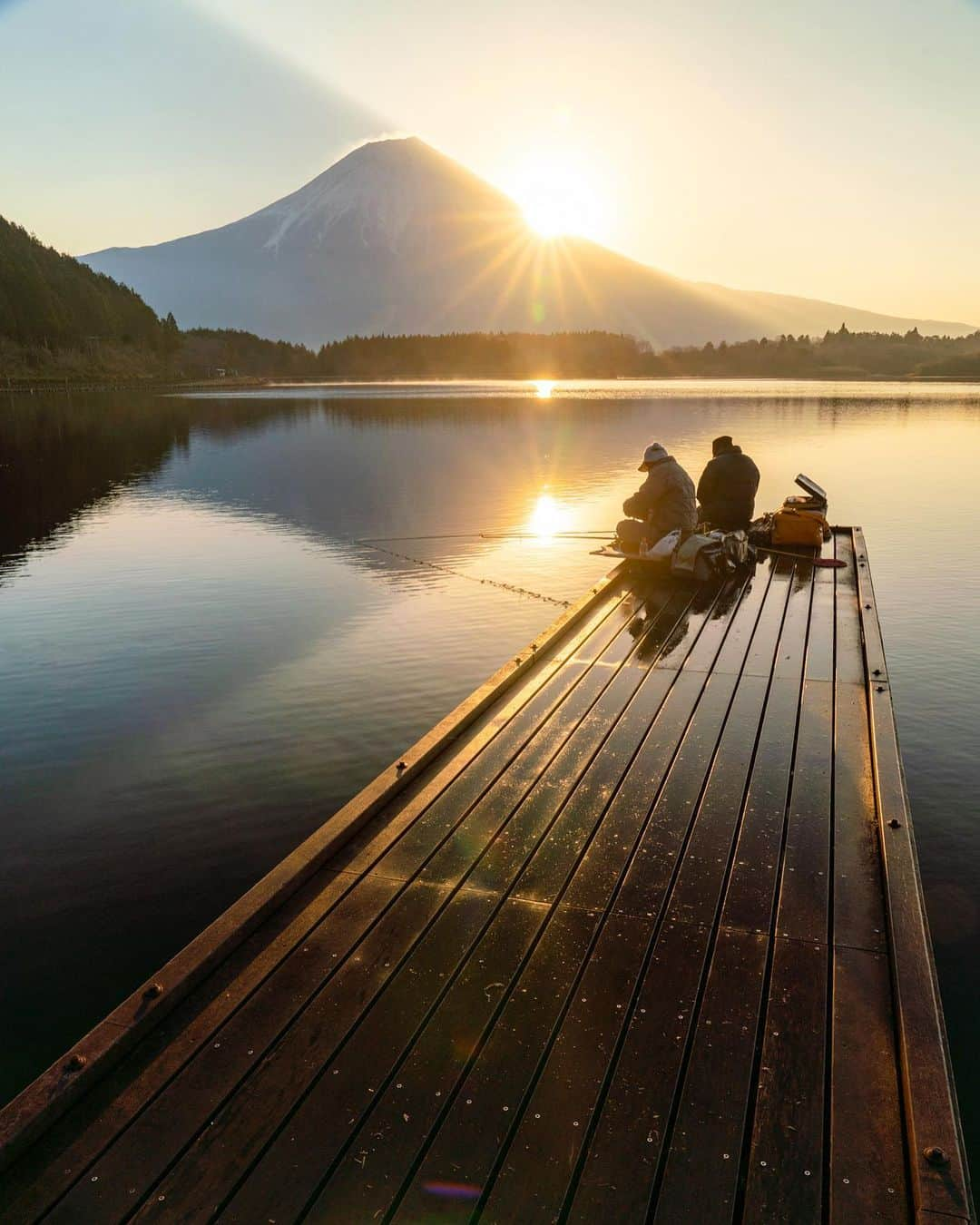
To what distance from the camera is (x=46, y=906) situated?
252 inches

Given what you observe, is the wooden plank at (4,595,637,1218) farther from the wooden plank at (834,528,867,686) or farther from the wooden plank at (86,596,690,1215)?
the wooden plank at (834,528,867,686)

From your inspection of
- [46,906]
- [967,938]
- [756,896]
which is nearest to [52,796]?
[46,906]

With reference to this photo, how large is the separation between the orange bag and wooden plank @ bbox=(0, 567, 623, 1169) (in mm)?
10346

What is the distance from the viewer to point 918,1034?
3627mm

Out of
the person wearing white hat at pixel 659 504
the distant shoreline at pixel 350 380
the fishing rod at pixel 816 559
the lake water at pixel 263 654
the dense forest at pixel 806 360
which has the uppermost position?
the dense forest at pixel 806 360

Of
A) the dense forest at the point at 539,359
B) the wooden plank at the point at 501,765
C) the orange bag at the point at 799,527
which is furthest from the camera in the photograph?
the dense forest at the point at 539,359

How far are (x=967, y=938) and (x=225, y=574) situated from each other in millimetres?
14592

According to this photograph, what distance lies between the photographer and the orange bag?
49.1 ft

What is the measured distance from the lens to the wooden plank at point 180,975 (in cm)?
335

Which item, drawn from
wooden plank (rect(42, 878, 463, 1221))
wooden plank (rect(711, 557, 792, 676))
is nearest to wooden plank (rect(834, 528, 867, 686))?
wooden plank (rect(711, 557, 792, 676))

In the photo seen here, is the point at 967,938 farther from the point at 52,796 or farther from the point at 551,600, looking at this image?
the point at 551,600

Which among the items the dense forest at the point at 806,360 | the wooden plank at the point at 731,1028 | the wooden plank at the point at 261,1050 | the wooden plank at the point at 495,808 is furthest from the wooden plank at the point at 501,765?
the dense forest at the point at 806,360

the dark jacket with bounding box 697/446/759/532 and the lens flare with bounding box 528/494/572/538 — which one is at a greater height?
the dark jacket with bounding box 697/446/759/532

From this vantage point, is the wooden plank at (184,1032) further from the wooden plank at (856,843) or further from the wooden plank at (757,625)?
the wooden plank at (757,625)
